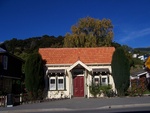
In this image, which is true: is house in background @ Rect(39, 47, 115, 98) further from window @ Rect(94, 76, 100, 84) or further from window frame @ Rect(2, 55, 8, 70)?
window frame @ Rect(2, 55, 8, 70)

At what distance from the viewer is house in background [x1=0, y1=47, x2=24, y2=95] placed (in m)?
36.0

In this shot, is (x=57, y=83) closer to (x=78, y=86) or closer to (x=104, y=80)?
(x=78, y=86)

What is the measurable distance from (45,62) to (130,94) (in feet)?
32.6

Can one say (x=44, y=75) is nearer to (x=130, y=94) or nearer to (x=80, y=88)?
(x=80, y=88)

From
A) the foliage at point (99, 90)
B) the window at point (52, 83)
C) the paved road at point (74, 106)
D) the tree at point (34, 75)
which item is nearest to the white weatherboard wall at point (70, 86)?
the window at point (52, 83)

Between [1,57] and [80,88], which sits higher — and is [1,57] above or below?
above

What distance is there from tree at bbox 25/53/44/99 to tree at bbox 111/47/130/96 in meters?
7.69

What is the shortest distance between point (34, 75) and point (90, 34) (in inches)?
1174

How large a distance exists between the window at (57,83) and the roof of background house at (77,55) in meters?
1.84

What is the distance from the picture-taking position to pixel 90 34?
5825 cm

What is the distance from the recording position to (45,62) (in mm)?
32438

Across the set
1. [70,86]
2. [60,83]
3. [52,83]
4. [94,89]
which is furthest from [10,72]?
[94,89]

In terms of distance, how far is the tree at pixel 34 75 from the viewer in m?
29.7

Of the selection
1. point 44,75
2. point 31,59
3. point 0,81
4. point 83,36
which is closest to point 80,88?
point 44,75
